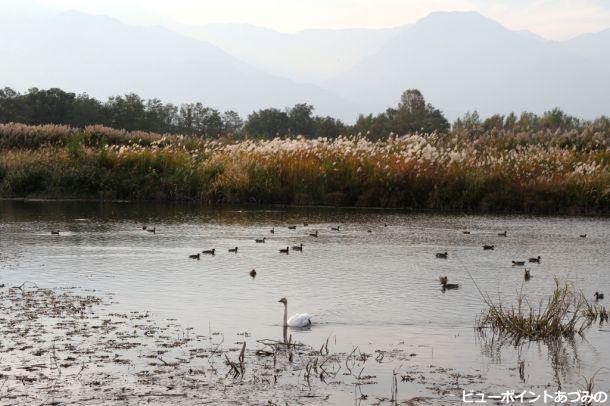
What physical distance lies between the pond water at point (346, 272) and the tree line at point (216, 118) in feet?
96.6

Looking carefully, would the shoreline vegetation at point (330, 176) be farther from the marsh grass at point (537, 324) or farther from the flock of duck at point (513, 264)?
the marsh grass at point (537, 324)

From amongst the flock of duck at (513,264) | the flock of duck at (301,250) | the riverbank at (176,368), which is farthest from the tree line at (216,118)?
the riverbank at (176,368)

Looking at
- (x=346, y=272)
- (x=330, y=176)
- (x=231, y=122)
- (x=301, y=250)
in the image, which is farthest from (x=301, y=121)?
(x=346, y=272)

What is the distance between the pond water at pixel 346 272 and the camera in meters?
12.7

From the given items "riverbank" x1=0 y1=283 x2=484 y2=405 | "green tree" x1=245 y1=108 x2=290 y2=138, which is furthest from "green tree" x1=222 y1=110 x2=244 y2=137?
"riverbank" x1=0 y1=283 x2=484 y2=405

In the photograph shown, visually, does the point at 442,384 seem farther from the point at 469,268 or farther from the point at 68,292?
the point at 469,268

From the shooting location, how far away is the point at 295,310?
15055 millimetres

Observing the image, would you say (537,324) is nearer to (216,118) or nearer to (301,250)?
(301,250)

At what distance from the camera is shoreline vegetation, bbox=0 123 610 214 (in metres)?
33.3

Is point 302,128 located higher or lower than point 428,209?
higher

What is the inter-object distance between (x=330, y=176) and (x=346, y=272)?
51.3ft

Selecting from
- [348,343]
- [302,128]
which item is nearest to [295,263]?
[348,343]

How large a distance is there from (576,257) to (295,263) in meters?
6.44

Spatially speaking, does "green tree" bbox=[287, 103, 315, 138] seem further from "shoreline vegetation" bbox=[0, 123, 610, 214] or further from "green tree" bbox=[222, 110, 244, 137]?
"shoreline vegetation" bbox=[0, 123, 610, 214]
